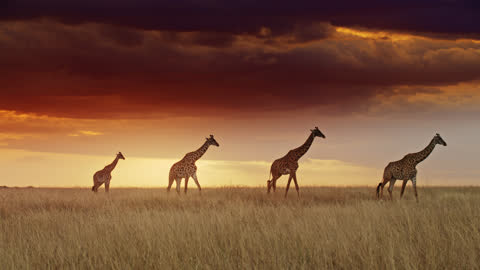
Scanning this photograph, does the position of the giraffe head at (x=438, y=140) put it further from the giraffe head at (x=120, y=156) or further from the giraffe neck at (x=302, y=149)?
the giraffe head at (x=120, y=156)

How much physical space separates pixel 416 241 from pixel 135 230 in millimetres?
5277

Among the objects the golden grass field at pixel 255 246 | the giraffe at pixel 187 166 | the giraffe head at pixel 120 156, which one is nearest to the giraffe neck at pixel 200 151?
the giraffe at pixel 187 166

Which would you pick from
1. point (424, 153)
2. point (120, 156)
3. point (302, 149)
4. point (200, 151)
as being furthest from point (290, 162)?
point (120, 156)

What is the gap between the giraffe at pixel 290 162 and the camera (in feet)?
66.6

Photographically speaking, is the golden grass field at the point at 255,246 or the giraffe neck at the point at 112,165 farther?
the giraffe neck at the point at 112,165

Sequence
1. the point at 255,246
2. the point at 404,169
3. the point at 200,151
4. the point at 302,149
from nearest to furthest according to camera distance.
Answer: the point at 255,246 < the point at 404,169 < the point at 302,149 < the point at 200,151

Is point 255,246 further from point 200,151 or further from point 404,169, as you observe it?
point 200,151

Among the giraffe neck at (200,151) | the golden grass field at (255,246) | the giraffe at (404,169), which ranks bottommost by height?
the golden grass field at (255,246)

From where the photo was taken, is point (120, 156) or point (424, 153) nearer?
point (424, 153)

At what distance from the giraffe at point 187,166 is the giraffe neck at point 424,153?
845 centimetres

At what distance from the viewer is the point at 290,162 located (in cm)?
2039

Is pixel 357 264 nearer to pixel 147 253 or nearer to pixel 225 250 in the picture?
pixel 225 250

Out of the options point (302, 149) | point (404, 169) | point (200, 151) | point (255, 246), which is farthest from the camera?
point (200, 151)

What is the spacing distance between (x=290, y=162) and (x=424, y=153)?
5457mm
